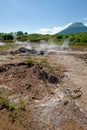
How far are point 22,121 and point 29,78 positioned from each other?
208 inches

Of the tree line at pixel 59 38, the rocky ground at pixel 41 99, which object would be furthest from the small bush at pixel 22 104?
the tree line at pixel 59 38

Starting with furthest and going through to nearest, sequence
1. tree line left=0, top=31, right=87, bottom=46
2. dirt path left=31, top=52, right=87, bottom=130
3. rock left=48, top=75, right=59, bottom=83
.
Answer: tree line left=0, top=31, right=87, bottom=46
rock left=48, top=75, right=59, bottom=83
dirt path left=31, top=52, right=87, bottom=130

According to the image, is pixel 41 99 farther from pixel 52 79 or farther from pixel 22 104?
pixel 52 79

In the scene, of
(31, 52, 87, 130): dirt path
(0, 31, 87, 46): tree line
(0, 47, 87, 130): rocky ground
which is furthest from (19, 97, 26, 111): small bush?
(0, 31, 87, 46): tree line

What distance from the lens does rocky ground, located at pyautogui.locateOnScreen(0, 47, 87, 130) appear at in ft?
30.8

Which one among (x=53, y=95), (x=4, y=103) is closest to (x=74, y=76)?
(x=53, y=95)

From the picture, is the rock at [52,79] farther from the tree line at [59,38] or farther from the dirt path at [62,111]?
the tree line at [59,38]

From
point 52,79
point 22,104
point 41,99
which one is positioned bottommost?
point 41,99

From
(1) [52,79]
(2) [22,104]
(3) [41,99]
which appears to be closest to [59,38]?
(1) [52,79]

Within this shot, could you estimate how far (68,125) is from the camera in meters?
9.39

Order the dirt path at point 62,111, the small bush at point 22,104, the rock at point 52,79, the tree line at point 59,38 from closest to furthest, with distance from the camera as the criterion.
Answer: the dirt path at point 62,111, the small bush at point 22,104, the rock at point 52,79, the tree line at point 59,38

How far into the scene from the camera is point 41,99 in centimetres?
1179

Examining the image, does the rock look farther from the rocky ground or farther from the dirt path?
the dirt path

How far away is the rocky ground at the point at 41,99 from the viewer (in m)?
9.40
